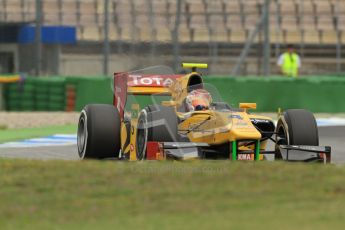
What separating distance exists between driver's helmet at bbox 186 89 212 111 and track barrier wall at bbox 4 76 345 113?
10.8 metres

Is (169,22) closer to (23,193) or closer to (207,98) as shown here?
(207,98)

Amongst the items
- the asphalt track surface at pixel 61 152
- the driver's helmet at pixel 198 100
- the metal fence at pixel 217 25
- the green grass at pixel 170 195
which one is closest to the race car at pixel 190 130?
the driver's helmet at pixel 198 100

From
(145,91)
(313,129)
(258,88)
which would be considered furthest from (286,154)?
(258,88)

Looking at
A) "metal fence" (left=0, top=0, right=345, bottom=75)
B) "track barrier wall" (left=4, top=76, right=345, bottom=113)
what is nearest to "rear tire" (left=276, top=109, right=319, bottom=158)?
"track barrier wall" (left=4, top=76, right=345, bottom=113)

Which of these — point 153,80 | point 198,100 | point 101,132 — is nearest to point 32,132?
point 153,80

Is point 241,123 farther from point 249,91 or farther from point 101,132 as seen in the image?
point 249,91

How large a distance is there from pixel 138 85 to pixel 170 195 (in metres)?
4.97

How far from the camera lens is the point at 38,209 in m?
6.37

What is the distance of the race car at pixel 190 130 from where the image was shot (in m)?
9.79

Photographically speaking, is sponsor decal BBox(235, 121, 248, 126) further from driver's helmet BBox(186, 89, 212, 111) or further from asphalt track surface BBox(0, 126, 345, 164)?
asphalt track surface BBox(0, 126, 345, 164)

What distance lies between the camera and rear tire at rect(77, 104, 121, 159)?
10750 millimetres

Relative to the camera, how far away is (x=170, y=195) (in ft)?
22.3

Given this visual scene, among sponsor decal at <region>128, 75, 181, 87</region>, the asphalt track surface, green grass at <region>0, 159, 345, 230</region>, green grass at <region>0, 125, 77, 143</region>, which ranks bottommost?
green grass at <region>0, 125, 77, 143</region>

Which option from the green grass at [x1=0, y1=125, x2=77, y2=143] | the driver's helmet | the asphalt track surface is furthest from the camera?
the green grass at [x1=0, y1=125, x2=77, y2=143]
